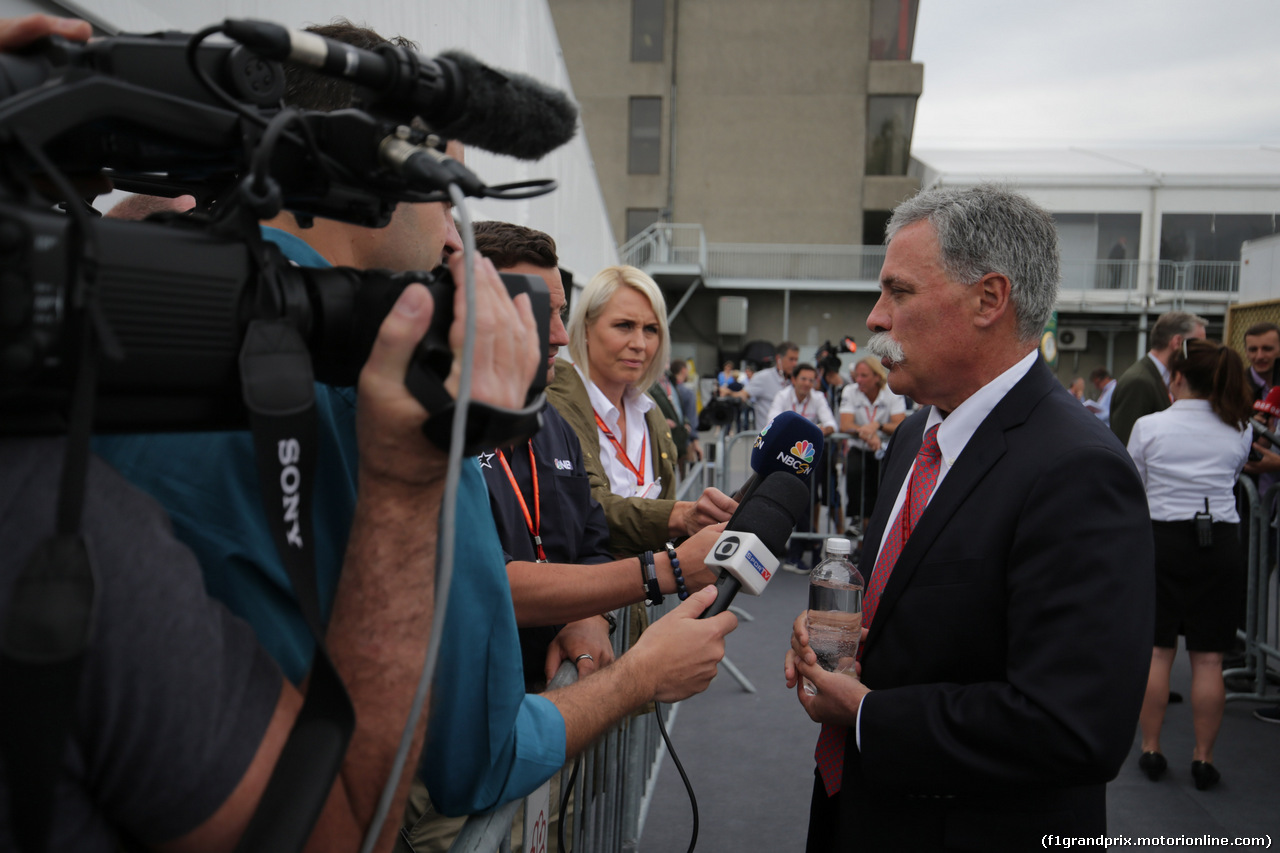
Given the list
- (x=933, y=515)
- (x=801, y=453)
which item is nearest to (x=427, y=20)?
(x=801, y=453)

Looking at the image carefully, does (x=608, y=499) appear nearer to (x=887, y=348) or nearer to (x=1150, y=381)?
(x=887, y=348)

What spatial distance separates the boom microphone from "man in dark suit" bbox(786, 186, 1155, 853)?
1.24 metres

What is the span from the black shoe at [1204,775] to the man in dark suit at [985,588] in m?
2.85

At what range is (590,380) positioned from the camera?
3389mm

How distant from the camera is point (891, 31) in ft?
89.1

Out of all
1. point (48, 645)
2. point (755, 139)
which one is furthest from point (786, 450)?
point (755, 139)

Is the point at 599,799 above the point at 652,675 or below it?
below

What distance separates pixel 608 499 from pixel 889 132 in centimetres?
2747

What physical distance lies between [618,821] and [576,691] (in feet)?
4.48

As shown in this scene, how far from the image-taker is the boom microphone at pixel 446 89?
2.52 ft

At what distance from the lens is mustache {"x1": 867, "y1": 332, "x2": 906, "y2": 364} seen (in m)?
2.05

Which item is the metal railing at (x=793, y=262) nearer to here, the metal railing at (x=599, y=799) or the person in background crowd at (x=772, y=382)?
the person in background crowd at (x=772, y=382)

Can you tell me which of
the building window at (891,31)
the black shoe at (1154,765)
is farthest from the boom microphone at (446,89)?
the building window at (891,31)

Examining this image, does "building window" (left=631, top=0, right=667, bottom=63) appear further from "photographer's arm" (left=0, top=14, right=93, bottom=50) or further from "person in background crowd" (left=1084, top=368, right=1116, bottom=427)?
"photographer's arm" (left=0, top=14, right=93, bottom=50)
